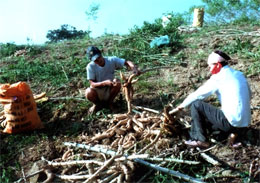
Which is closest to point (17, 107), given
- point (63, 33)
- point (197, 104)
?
point (197, 104)

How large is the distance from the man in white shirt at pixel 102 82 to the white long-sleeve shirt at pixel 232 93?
1.37 metres

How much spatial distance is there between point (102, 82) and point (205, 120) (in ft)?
4.99

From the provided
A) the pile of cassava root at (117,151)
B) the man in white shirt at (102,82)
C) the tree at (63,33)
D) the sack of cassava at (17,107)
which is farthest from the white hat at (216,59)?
the tree at (63,33)

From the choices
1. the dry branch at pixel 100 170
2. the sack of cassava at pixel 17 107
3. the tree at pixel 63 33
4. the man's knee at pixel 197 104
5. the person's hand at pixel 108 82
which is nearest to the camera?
the dry branch at pixel 100 170

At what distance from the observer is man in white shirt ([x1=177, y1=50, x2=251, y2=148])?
2861 mm

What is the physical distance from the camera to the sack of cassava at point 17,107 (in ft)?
12.5

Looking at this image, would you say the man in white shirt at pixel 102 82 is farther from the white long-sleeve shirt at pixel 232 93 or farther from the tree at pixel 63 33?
the tree at pixel 63 33

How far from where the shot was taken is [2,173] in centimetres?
327

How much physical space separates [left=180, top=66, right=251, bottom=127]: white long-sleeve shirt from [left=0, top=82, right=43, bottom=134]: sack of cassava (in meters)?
2.26

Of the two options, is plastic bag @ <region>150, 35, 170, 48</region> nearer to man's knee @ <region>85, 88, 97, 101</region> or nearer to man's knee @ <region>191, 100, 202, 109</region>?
man's knee @ <region>85, 88, 97, 101</region>

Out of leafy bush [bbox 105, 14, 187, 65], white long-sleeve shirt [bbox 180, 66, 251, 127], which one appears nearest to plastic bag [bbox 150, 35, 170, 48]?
leafy bush [bbox 105, 14, 187, 65]

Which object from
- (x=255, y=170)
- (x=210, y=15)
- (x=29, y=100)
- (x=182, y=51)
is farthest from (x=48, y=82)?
(x=210, y=15)

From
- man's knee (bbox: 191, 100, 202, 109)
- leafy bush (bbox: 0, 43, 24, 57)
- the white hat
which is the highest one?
leafy bush (bbox: 0, 43, 24, 57)

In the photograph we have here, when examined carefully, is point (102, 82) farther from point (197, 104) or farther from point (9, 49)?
point (9, 49)
